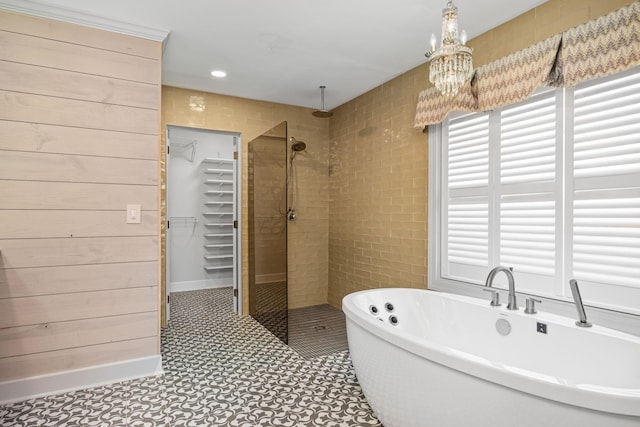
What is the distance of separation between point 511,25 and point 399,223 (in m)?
1.87

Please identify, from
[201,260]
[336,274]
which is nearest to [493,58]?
[336,274]

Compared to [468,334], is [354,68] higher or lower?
higher

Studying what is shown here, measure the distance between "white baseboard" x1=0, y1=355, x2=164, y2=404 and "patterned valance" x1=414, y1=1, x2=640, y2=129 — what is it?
3.05m

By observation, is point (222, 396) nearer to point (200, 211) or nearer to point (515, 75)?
point (515, 75)

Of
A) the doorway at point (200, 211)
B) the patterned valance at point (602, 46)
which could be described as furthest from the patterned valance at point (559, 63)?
the doorway at point (200, 211)

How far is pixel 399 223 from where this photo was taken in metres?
3.60

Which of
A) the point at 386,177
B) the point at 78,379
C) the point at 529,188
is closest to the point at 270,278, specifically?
the point at 386,177

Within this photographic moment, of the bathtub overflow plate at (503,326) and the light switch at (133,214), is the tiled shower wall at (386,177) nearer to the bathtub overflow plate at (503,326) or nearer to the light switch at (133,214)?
the bathtub overflow plate at (503,326)

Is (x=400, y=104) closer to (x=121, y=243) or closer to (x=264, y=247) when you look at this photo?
(x=264, y=247)

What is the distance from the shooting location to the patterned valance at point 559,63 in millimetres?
1913

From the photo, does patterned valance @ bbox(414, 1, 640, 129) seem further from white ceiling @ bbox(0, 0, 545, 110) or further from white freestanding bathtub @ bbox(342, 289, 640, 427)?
white freestanding bathtub @ bbox(342, 289, 640, 427)

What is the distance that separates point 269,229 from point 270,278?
0.51 meters

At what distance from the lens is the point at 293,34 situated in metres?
2.81

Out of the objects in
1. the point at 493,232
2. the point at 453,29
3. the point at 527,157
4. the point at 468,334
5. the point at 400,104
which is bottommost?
the point at 468,334
